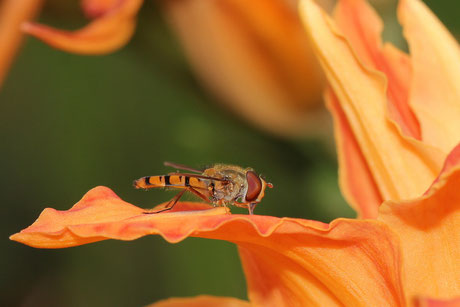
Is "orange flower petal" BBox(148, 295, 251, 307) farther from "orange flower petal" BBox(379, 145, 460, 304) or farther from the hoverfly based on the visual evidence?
"orange flower petal" BBox(379, 145, 460, 304)

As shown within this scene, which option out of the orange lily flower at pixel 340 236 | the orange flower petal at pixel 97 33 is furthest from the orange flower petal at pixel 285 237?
the orange flower petal at pixel 97 33

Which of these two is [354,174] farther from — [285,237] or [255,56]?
[255,56]

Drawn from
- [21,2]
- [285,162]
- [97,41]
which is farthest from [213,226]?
[285,162]

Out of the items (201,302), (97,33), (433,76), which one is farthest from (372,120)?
(97,33)

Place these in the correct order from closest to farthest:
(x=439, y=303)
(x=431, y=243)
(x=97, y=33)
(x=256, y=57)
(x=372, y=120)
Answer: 1. (x=439, y=303)
2. (x=431, y=243)
3. (x=372, y=120)
4. (x=97, y=33)
5. (x=256, y=57)

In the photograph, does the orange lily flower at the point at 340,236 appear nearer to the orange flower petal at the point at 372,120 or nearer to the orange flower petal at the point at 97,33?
the orange flower petal at the point at 372,120

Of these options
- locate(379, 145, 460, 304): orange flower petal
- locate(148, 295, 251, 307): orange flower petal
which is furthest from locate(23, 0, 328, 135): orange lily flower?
locate(379, 145, 460, 304): orange flower petal
